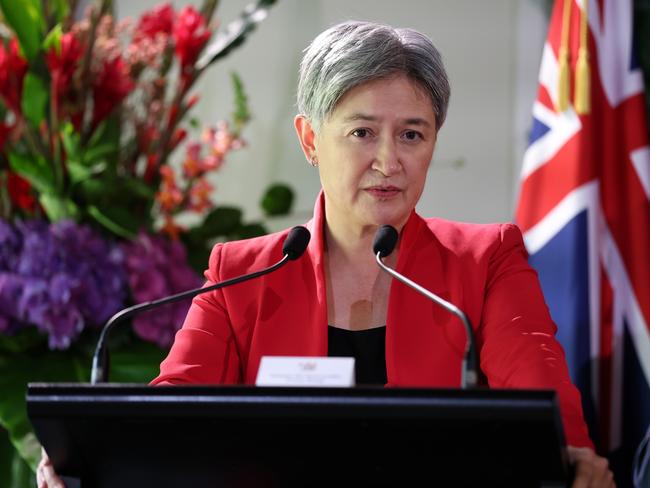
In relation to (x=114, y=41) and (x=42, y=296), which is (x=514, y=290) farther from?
(x=114, y=41)

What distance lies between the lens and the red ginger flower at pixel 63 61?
2.77 m

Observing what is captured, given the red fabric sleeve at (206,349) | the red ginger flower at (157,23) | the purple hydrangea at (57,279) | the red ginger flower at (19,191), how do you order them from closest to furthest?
1. the red fabric sleeve at (206,349)
2. the purple hydrangea at (57,279)
3. the red ginger flower at (19,191)
4. the red ginger flower at (157,23)

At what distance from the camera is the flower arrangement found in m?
2.74

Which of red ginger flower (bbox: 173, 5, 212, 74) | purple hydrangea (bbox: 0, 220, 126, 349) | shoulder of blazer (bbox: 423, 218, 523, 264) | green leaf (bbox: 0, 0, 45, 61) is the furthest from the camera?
red ginger flower (bbox: 173, 5, 212, 74)

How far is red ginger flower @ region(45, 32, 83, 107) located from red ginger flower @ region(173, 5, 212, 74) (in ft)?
1.06

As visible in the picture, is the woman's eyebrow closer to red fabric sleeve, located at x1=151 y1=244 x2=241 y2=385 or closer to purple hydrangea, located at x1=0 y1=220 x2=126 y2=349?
red fabric sleeve, located at x1=151 y1=244 x2=241 y2=385

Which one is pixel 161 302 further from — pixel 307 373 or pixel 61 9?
pixel 61 9

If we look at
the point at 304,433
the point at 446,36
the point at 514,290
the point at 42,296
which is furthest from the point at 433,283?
the point at 446,36

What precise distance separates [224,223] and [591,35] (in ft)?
4.03

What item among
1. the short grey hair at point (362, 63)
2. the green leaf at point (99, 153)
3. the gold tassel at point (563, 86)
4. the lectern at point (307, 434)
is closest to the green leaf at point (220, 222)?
the green leaf at point (99, 153)

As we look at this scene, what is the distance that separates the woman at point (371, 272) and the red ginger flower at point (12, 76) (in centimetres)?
107

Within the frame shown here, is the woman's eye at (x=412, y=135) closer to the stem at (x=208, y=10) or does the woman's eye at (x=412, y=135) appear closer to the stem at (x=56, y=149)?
the stem at (x=56, y=149)

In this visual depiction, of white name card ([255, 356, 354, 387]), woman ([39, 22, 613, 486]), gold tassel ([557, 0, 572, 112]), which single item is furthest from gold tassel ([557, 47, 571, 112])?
white name card ([255, 356, 354, 387])

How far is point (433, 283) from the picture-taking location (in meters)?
1.95
